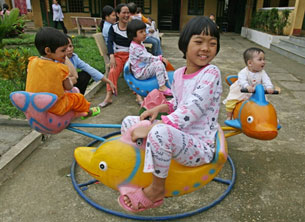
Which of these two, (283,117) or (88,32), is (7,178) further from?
(88,32)

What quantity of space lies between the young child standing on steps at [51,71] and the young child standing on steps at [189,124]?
30.1 inches

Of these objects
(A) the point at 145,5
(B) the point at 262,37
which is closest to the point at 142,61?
(B) the point at 262,37

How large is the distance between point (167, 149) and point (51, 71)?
108 centimetres

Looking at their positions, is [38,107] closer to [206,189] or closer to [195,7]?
[206,189]

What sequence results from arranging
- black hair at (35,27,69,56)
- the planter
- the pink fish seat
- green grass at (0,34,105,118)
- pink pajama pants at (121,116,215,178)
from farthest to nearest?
the planter < green grass at (0,34,105,118) < black hair at (35,27,69,56) < the pink fish seat < pink pajama pants at (121,116,215,178)

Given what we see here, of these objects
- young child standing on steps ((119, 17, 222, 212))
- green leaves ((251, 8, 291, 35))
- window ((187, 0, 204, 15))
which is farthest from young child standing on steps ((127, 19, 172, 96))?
window ((187, 0, 204, 15))

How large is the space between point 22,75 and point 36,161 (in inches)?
58.5

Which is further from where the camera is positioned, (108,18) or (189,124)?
(108,18)

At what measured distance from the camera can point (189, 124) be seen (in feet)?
5.25

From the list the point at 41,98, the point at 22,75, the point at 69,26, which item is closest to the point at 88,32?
the point at 69,26

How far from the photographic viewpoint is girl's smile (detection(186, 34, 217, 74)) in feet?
5.36

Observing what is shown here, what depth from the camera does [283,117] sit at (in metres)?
3.92

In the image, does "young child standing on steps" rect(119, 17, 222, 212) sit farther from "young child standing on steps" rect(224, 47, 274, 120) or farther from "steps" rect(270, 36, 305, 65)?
"steps" rect(270, 36, 305, 65)

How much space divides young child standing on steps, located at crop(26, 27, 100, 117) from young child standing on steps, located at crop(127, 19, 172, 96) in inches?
67.1
